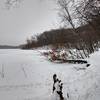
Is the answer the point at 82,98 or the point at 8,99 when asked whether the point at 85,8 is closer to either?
the point at 82,98

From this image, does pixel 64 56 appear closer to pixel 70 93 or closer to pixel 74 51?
pixel 74 51

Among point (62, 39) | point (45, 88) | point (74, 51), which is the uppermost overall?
point (62, 39)

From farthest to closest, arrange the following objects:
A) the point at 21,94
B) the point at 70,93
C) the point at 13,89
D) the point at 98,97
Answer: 1. the point at 13,89
2. the point at 21,94
3. the point at 70,93
4. the point at 98,97

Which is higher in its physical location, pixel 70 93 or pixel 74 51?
pixel 74 51

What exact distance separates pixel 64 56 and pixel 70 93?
14.5 meters

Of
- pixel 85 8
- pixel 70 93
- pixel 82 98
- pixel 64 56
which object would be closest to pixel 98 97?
pixel 82 98

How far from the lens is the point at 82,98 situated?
5203mm

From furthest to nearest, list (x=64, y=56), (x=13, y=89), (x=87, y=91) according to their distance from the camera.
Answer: (x=64, y=56)
(x=13, y=89)
(x=87, y=91)

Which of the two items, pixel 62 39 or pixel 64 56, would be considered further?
pixel 62 39

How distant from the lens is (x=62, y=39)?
2469 centimetres

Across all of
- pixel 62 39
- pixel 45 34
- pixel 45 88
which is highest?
pixel 45 34

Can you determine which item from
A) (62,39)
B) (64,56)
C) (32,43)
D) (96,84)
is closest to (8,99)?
(96,84)

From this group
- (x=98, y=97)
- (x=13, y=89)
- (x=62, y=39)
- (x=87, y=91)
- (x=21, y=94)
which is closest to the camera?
(x=98, y=97)

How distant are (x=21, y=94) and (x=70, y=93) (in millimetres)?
1659
